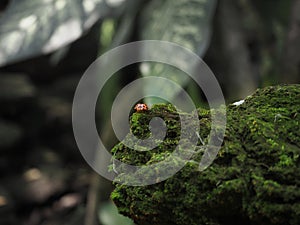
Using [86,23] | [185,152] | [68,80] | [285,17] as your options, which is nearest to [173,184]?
[185,152]

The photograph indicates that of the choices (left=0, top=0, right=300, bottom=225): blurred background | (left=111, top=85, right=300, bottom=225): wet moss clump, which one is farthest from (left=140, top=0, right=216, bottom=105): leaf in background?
(left=111, top=85, right=300, bottom=225): wet moss clump

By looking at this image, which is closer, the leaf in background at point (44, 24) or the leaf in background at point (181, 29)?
the leaf in background at point (44, 24)

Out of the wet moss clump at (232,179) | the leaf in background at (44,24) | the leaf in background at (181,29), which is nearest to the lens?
the wet moss clump at (232,179)

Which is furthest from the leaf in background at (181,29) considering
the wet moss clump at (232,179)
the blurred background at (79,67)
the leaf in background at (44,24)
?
the wet moss clump at (232,179)

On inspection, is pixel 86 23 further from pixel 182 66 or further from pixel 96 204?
pixel 96 204

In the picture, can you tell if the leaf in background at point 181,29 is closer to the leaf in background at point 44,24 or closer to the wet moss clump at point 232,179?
the leaf in background at point 44,24

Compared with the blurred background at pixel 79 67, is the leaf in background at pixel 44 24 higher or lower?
higher

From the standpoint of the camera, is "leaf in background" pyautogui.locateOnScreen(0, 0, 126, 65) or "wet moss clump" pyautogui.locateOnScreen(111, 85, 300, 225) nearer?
"wet moss clump" pyautogui.locateOnScreen(111, 85, 300, 225)

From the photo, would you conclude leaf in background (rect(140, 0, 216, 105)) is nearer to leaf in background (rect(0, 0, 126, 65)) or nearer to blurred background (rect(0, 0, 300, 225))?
blurred background (rect(0, 0, 300, 225))
